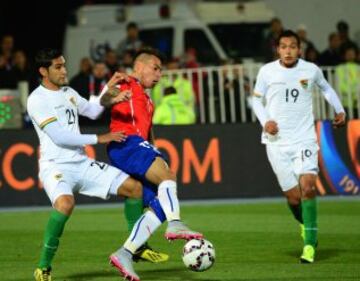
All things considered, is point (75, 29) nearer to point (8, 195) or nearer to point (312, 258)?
Answer: point (8, 195)

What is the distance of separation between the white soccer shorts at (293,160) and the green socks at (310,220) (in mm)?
324

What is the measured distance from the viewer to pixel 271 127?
13.4m

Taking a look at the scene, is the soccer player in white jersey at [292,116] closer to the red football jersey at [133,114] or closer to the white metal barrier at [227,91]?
the red football jersey at [133,114]

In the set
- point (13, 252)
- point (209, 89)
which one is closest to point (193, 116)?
point (209, 89)

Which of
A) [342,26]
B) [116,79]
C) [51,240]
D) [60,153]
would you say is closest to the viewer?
[51,240]

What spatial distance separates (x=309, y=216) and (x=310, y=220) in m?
0.04

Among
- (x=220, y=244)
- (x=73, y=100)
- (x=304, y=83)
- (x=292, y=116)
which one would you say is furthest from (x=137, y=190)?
(x=220, y=244)

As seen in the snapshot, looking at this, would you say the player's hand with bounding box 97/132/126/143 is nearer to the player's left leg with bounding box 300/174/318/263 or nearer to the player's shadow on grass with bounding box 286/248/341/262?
the player's left leg with bounding box 300/174/318/263

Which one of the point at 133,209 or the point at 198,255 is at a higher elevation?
the point at 133,209

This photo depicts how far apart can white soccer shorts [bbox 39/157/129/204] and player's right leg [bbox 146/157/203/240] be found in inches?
14.9

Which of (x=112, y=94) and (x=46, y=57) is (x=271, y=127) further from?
(x=46, y=57)

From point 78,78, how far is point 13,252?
330 inches

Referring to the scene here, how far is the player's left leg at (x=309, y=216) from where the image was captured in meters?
13.0

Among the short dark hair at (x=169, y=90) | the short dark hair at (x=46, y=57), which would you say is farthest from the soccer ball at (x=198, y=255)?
the short dark hair at (x=169, y=90)
